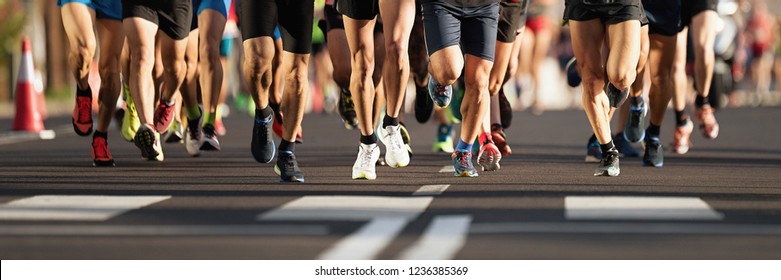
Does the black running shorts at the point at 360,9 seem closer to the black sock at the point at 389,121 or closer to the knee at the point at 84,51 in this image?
the black sock at the point at 389,121

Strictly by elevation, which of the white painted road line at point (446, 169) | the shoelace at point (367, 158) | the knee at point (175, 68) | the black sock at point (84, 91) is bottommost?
the white painted road line at point (446, 169)

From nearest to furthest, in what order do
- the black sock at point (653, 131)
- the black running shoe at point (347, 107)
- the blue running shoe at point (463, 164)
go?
the blue running shoe at point (463, 164), the black sock at point (653, 131), the black running shoe at point (347, 107)

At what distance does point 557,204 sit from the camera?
342 inches

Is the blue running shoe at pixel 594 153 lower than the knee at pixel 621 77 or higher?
lower

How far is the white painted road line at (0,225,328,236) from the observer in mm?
7375

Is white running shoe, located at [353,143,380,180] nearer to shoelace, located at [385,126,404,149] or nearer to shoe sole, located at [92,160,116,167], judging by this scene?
shoelace, located at [385,126,404,149]

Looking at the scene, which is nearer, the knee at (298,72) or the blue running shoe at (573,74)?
the knee at (298,72)

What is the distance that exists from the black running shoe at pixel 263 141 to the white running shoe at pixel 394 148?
30.2 inches

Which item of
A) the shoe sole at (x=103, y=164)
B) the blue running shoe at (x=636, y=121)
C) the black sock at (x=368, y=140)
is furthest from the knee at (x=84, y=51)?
the blue running shoe at (x=636, y=121)

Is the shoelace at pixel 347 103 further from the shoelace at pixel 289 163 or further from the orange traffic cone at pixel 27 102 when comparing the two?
the orange traffic cone at pixel 27 102

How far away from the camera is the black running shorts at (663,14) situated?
492 inches

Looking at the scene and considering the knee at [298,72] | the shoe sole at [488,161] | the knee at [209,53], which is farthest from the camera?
the knee at [209,53]

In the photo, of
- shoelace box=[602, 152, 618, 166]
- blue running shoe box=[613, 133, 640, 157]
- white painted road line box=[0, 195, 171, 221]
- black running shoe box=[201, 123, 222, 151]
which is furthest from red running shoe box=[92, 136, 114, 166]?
blue running shoe box=[613, 133, 640, 157]

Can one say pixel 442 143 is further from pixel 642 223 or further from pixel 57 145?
pixel 642 223
